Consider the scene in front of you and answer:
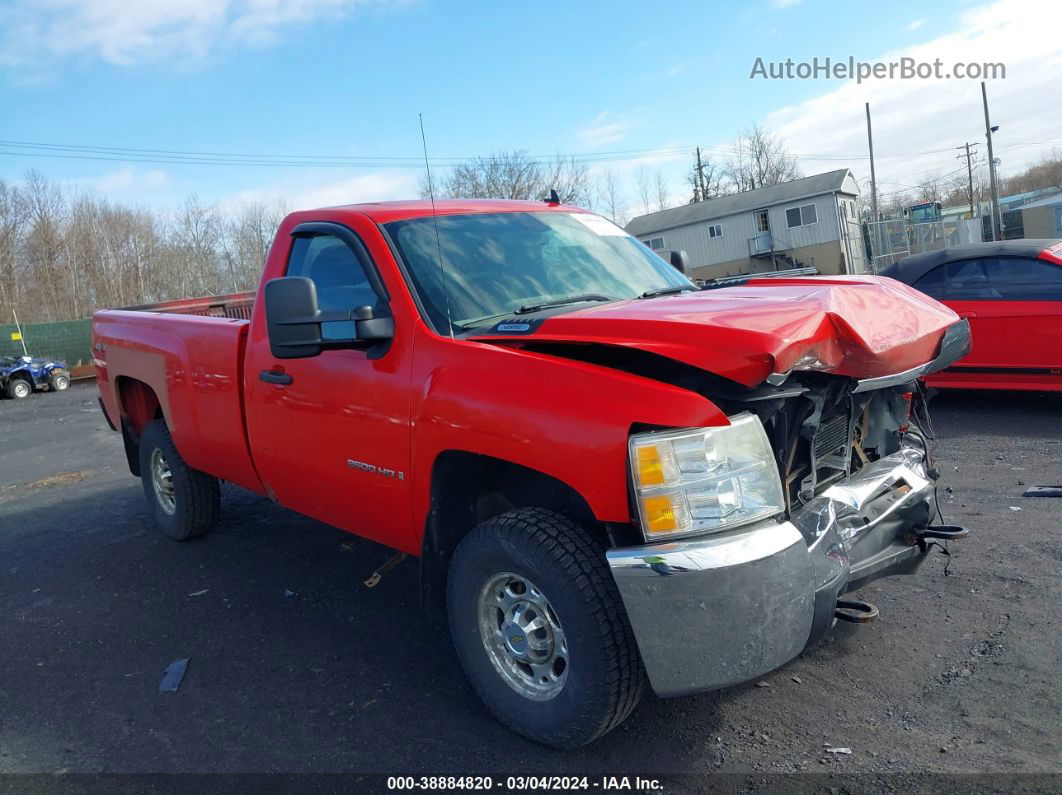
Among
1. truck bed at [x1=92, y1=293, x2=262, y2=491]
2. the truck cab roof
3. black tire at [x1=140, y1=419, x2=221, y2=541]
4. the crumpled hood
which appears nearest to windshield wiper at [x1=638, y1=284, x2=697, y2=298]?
the crumpled hood

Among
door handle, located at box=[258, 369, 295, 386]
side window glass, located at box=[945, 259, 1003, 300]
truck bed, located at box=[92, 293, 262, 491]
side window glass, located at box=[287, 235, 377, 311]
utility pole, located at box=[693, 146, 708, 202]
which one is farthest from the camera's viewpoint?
utility pole, located at box=[693, 146, 708, 202]

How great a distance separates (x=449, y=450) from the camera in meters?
3.21

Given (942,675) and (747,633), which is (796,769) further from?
(942,675)

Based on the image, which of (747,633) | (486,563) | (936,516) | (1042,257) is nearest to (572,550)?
(486,563)

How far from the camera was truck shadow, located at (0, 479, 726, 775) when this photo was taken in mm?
3080

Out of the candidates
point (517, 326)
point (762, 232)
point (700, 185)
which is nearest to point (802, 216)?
point (762, 232)

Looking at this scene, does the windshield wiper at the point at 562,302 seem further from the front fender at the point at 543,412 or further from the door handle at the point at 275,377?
the door handle at the point at 275,377

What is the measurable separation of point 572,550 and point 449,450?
691mm

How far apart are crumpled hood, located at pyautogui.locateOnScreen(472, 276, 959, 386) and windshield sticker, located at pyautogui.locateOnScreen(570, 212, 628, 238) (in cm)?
113

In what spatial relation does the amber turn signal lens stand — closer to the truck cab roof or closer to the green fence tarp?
the truck cab roof

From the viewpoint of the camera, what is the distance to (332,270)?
4121 mm

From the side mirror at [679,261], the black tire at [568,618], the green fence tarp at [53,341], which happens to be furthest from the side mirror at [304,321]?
the green fence tarp at [53,341]

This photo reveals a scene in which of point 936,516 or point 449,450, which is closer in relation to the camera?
point 449,450

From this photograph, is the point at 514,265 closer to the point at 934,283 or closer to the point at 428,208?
the point at 428,208
